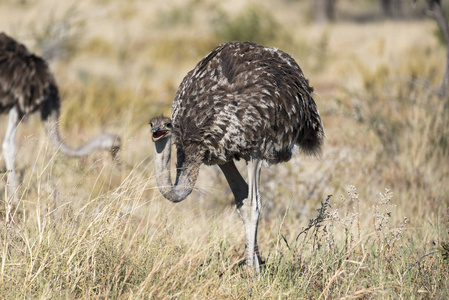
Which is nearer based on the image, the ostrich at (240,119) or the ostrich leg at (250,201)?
the ostrich at (240,119)

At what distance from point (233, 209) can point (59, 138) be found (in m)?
2.38

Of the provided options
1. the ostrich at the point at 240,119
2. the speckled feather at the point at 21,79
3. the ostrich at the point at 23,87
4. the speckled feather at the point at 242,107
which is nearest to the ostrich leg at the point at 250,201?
the ostrich at the point at 240,119

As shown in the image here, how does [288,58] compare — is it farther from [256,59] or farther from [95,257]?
[95,257]

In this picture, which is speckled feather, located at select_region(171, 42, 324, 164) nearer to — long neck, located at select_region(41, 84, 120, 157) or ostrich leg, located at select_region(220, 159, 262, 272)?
ostrich leg, located at select_region(220, 159, 262, 272)

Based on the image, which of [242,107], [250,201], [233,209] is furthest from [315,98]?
[242,107]

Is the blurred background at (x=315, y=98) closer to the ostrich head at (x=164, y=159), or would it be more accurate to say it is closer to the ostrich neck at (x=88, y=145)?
the ostrich head at (x=164, y=159)

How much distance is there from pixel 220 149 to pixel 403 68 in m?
7.70

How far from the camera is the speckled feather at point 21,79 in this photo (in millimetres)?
6145

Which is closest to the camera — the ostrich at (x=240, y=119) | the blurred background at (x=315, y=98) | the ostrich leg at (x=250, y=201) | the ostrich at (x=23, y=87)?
the ostrich at (x=240, y=119)

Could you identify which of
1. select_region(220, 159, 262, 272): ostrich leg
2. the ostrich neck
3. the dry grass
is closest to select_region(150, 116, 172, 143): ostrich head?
the dry grass

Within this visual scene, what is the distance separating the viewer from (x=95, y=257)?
3.21m

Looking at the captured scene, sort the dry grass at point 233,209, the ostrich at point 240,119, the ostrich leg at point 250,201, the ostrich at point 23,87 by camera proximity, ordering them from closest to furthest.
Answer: the dry grass at point 233,209 < the ostrich at point 240,119 < the ostrich leg at point 250,201 < the ostrich at point 23,87

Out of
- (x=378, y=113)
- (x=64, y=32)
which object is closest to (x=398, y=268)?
(x=378, y=113)

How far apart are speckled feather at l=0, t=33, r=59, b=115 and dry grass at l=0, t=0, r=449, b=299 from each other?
0.36 metres
